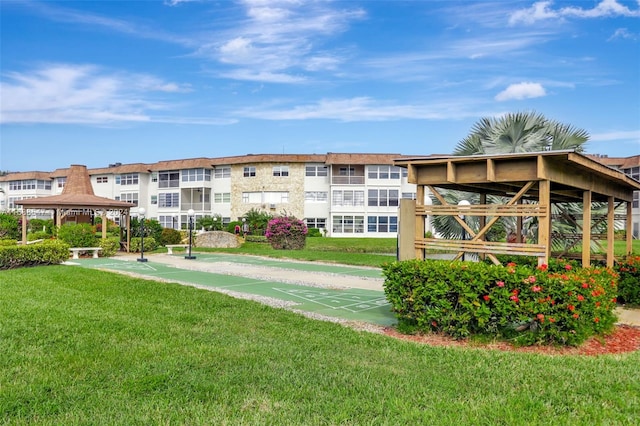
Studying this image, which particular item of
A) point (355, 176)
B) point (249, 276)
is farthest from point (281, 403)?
point (355, 176)

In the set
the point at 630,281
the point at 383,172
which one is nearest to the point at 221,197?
the point at 383,172

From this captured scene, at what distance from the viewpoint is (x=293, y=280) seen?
1380cm

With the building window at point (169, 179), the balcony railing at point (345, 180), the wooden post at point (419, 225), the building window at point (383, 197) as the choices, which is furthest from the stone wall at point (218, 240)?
the building window at point (169, 179)

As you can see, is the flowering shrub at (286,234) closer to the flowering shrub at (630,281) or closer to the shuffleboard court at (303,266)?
the shuffleboard court at (303,266)

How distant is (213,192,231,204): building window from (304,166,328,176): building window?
8.30 m

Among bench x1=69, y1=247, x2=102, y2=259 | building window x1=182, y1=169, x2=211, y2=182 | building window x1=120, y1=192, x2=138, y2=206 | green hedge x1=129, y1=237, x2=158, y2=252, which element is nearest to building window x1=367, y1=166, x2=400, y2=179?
building window x1=182, y1=169, x2=211, y2=182

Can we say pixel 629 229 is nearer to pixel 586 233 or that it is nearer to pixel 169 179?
pixel 586 233

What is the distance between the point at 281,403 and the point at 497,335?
348cm

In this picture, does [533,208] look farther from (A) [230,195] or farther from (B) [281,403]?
(A) [230,195]

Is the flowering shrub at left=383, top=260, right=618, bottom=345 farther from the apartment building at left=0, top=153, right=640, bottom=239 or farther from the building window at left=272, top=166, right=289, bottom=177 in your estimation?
the building window at left=272, top=166, right=289, bottom=177

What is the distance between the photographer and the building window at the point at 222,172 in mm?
48688

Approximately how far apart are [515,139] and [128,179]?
46773 mm

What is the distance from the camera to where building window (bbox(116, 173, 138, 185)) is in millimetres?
52650

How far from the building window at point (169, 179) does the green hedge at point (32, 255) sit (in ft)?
113
